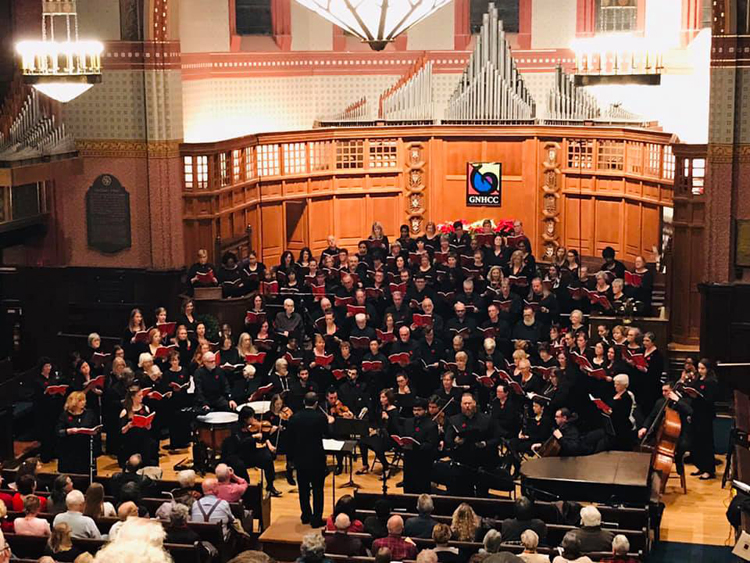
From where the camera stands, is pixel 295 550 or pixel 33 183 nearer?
pixel 295 550

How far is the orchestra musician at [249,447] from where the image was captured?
45.1 ft

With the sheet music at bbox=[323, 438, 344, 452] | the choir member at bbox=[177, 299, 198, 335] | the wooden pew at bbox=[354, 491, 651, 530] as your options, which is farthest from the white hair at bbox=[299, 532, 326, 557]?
the choir member at bbox=[177, 299, 198, 335]

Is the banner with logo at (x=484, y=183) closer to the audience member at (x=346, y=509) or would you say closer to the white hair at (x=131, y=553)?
the audience member at (x=346, y=509)

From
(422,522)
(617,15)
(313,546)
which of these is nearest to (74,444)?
(422,522)

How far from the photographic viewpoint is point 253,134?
817 inches

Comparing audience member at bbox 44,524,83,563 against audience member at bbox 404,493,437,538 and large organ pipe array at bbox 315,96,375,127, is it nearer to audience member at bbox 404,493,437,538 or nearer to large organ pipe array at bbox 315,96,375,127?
audience member at bbox 404,493,437,538

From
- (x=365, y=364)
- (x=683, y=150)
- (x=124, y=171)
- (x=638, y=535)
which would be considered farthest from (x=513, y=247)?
(x=638, y=535)

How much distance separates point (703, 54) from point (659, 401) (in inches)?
278

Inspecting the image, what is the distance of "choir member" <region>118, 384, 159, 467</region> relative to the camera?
47.6 feet

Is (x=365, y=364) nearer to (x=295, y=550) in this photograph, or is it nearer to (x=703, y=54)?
(x=295, y=550)

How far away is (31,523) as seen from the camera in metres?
11.0

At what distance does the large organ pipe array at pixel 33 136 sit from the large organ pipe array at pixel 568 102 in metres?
7.78

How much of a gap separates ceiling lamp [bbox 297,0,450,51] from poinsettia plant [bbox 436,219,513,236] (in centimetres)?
1236

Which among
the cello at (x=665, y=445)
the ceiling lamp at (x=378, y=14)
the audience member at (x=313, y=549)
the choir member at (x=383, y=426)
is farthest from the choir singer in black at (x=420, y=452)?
the ceiling lamp at (x=378, y=14)
